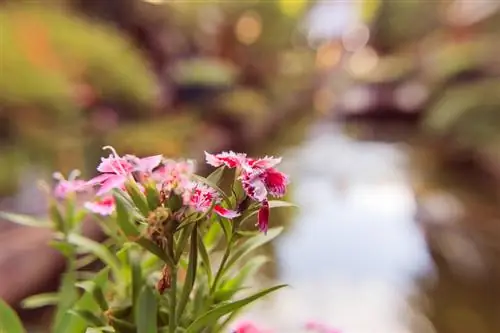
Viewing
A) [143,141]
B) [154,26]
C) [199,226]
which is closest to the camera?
[199,226]

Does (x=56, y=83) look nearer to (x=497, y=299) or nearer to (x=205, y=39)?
(x=497, y=299)

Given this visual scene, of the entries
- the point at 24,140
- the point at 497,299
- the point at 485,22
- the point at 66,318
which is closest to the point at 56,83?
the point at 24,140

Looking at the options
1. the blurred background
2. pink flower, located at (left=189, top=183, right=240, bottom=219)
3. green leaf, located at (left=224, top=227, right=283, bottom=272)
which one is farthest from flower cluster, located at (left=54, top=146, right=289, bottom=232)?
the blurred background

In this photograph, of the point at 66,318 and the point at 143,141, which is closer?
the point at 66,318

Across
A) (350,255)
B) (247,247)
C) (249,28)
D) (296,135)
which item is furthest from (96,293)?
(249,28)

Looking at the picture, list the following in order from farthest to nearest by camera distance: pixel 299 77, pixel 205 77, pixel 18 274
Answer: pixel 299 77 < pixel 205 77 < pixel 18 274

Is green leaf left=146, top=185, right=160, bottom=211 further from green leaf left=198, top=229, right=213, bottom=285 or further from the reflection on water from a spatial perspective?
the reflection on water

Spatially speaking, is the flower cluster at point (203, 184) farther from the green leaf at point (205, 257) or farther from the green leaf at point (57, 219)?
the green leaf at point (57, 219)
